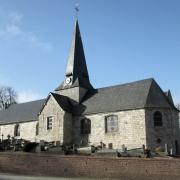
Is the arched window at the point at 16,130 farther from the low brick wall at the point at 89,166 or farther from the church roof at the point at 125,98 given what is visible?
the low brick wall at the point at 89,166

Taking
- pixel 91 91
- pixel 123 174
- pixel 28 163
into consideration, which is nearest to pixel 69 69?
pixel 91 91

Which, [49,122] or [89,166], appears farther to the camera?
[49,122]

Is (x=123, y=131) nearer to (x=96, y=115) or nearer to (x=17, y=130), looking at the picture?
(x=96, y=115)

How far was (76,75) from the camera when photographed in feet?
130

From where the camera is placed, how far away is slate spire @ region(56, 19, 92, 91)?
3916 centimetres

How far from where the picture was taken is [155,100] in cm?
3094

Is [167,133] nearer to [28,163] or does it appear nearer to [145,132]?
[145,132]

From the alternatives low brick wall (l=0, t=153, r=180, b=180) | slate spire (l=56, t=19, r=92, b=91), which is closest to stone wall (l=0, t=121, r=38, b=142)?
slate spire (l=56, t=19, r=92, b=91)

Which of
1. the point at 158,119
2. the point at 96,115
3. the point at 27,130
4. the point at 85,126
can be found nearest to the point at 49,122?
the point at 85,126

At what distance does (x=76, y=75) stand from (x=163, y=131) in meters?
14.6

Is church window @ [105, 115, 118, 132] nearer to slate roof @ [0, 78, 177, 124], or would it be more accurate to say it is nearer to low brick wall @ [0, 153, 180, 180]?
slate roof @ [0, 78, 177, 124]

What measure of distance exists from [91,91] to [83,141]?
24.7 feet

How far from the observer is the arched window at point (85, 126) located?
34037mm

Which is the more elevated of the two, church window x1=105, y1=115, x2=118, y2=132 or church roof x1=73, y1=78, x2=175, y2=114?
church roof x1=73, y1=78, x2=175, y2=114
